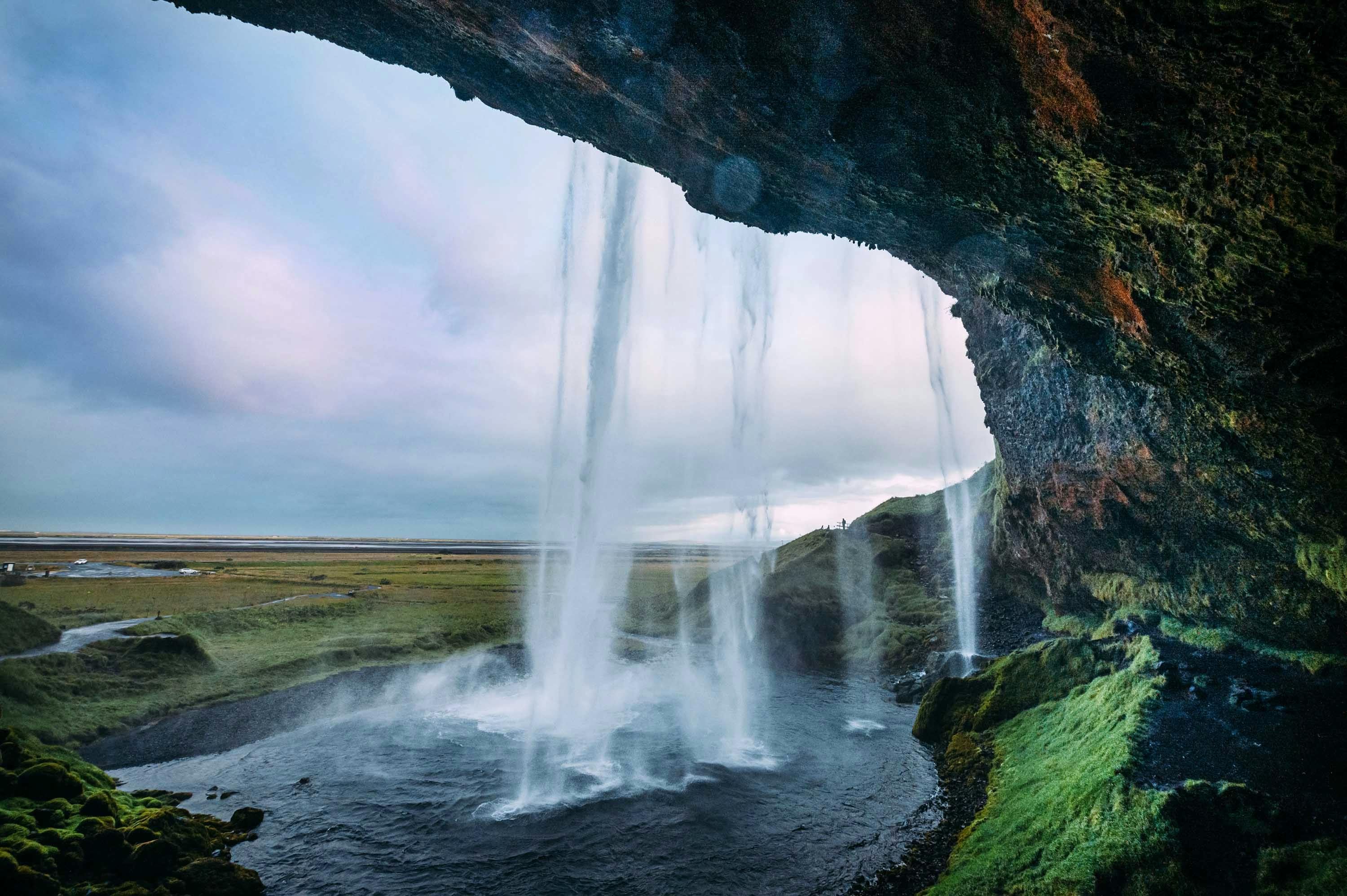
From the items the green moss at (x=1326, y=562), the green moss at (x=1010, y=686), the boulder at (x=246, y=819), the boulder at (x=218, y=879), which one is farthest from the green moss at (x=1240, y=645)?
the boulder at (x=246, y=819)

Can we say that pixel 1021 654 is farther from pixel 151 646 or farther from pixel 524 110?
pixel 151 646

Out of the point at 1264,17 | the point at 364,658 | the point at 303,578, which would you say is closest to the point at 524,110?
the point at 1264,17

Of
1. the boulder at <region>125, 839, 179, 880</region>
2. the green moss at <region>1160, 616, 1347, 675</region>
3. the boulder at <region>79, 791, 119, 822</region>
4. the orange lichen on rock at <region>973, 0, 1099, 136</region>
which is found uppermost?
the orange lichen on rock at <region>973, 0, 1099, 136</region>

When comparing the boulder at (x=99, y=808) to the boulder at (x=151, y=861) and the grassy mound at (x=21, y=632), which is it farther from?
the grassy mound at (x=21, y=632)

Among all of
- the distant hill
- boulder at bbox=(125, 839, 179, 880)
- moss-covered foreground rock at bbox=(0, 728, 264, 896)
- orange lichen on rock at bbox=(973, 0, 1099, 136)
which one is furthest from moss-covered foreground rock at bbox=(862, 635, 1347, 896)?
boulder at bbox=(125, 839, 179, 880)

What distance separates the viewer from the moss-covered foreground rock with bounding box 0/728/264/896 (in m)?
12.5

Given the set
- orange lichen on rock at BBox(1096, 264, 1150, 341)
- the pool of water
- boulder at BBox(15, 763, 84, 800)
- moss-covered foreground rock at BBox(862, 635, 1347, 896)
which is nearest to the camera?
moss-covered foreground rock at BBox(862, 635, 1347, 896)

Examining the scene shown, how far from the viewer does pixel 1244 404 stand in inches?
586

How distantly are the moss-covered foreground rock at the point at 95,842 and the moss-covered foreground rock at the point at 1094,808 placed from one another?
17.5m

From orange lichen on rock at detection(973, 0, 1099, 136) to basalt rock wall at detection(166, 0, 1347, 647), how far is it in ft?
0.10

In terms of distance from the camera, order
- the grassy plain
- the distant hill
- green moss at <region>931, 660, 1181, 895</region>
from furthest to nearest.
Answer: the distant hill, the grassy plain, green moss at <region>931, 660, 1181, 895</region>

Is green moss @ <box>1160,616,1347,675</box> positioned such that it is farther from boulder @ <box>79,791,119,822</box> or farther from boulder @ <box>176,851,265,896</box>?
boulder @ <box>79,791,119,822</box>

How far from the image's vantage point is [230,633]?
41.3 m

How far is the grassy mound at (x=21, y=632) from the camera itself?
30.2 metres
